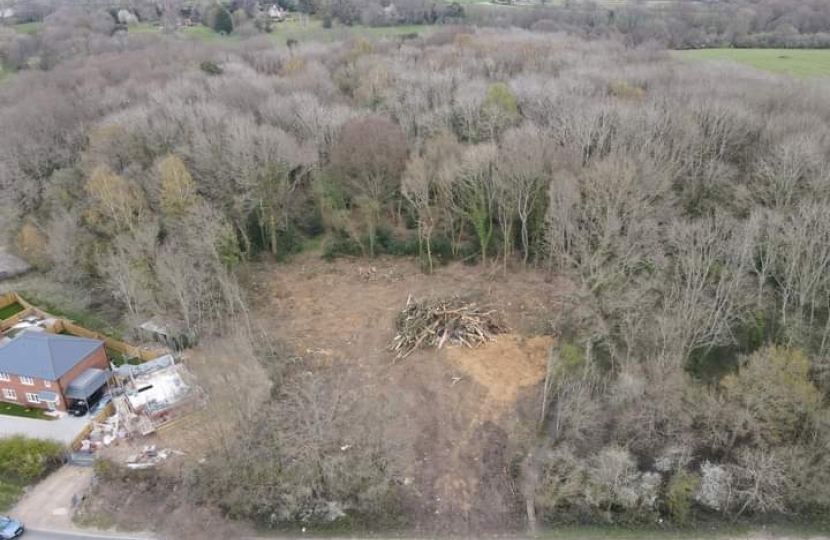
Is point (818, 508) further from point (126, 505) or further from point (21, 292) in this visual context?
point (21, 292)

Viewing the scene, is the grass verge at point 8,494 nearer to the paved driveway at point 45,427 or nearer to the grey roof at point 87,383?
the paved driveway at point 45,427

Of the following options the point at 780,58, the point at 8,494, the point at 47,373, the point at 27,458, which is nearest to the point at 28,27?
the point at 47,373

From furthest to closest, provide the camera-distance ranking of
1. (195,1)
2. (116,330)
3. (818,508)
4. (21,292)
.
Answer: (195,1) < (21,292) < (116,330) < (818,508)

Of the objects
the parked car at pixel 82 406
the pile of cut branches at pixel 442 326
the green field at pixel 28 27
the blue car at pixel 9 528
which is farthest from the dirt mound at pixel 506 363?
the green field at pixel 28 27

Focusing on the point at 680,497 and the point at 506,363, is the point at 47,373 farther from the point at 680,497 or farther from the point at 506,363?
the point at 680,497

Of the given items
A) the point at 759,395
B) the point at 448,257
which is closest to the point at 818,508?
the point at 759,395

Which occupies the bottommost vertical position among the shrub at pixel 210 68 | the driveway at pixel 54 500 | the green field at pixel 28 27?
the driveway at pixel 54 500
